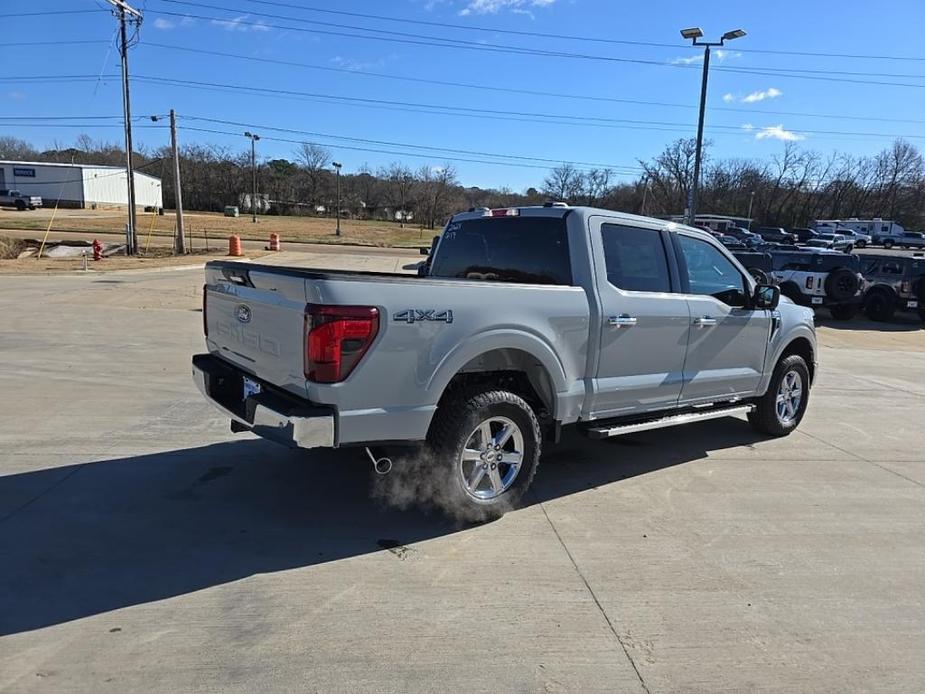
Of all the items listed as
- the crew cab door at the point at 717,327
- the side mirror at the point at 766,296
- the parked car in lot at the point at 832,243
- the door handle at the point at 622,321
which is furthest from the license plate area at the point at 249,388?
the parked car in lot at the point at 832,243

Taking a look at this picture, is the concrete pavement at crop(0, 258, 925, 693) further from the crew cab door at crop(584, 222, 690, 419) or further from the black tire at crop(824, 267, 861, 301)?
the black tire at crop(824, 267, 861, 301)

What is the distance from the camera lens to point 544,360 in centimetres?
405

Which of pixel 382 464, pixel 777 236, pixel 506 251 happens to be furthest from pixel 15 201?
pixel 382 464

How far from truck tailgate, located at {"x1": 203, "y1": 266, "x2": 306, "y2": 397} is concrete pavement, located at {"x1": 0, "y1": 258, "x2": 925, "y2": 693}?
3.17ft

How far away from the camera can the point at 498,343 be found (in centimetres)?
382

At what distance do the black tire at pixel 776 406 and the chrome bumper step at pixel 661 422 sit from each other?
0.42 metres

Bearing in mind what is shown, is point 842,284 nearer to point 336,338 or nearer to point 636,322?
point 636,322

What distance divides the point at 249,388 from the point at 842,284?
58.7ft

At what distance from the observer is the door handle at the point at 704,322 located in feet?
16.4

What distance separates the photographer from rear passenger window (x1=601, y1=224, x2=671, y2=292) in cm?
459

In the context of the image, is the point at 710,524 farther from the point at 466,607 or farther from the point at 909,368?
the point at 909,368

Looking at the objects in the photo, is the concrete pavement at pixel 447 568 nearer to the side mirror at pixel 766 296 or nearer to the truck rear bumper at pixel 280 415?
the truck rear bumper at pixel 280 415

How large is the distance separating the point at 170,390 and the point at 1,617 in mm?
4459

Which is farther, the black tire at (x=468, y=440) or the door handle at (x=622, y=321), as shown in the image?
the door handle at (x=622, y=321)
